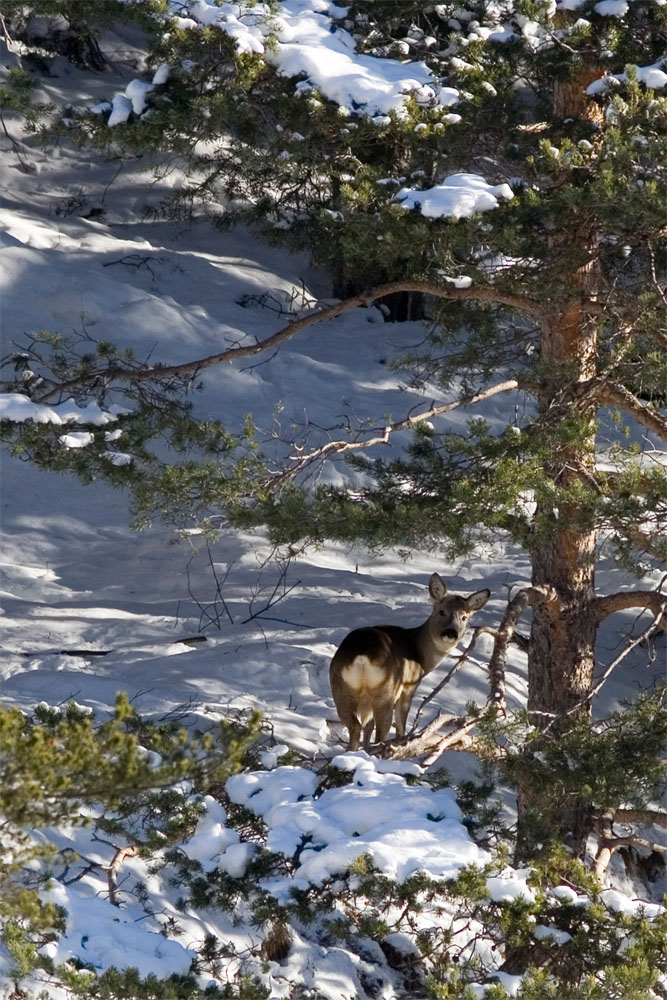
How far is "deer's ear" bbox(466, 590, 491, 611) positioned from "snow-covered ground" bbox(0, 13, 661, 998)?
1417mm

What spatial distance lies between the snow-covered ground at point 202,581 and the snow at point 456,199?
250 centimetres

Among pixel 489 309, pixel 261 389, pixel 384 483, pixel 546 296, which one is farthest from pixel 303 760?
pixel 261 389

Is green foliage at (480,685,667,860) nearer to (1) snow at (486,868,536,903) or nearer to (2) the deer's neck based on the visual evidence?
(1) snow at (486,868,536,903)

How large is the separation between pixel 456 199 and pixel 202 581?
683 centimetres

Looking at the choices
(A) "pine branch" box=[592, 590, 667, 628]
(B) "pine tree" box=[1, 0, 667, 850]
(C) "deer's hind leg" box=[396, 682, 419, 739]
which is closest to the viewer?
(B) "pine tree" box=[1, 0, 667, 850]

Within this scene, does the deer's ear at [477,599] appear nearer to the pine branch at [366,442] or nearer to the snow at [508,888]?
the pine branch at [366,442]

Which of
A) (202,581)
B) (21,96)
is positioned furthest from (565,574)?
(202,581)

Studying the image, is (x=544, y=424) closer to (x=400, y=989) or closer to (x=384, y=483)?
(x=384, y=483)

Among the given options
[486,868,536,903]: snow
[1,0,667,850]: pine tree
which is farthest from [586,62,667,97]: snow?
[486,868,536,903]: snow

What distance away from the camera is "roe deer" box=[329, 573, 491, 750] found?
25.9 ft

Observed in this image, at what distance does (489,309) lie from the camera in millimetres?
8320

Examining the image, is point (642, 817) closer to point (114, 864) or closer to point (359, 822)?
point (359, 822)

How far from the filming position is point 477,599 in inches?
333

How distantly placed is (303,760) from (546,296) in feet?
9.11
